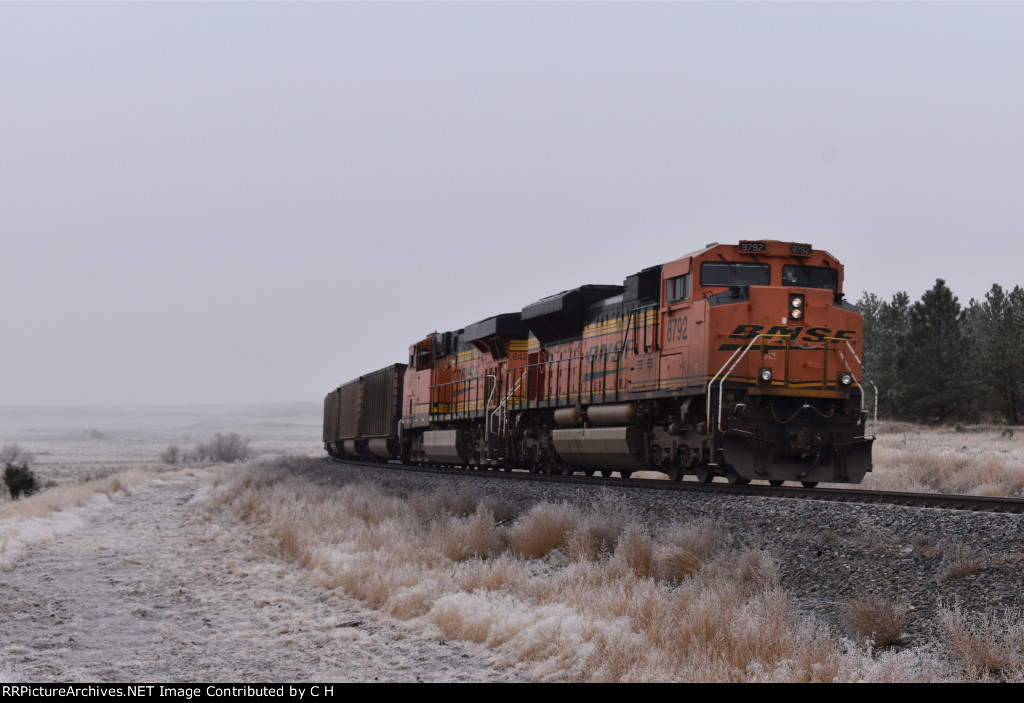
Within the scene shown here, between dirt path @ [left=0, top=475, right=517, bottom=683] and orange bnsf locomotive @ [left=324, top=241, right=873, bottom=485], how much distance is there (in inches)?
232

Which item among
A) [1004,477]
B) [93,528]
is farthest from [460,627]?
[93,528]

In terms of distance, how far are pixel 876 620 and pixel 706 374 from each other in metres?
6.94

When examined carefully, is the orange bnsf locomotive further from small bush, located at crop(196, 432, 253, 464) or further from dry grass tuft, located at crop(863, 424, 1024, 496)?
small bush, located at crop(196, 432, 253, 464)

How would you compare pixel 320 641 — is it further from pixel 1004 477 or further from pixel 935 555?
pixel 1004 477

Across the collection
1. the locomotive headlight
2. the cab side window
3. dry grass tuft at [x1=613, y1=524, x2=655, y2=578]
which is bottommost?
dry grass tuft at [x1=613, y1=524, x2=655, y2=578]

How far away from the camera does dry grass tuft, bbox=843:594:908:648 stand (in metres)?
6.86

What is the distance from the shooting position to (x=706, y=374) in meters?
13.7

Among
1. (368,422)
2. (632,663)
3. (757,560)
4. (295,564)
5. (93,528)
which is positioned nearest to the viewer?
(632,663)

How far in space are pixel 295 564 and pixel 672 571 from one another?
666cm

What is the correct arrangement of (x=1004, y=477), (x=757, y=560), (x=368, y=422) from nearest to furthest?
(x=757, y=560)
(x=1004, y=477)
(x=368, y=422)

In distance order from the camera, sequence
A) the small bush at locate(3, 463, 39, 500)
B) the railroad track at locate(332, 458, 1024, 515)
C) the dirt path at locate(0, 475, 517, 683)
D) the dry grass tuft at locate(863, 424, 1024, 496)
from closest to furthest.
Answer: the dirt path at locate(0, 475, 517, 683) < the railroad track at locate(332, 458, 1024, 515) < the dry grass tuft at locate(863, 424, 1024, 496) < the small bush at locate(3, 463, 39, 500)

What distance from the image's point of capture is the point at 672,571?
31.4 ft

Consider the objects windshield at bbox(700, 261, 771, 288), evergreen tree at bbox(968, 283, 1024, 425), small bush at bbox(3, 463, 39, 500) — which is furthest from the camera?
evergreen tree at bbox(968, 283, 1024, 425)

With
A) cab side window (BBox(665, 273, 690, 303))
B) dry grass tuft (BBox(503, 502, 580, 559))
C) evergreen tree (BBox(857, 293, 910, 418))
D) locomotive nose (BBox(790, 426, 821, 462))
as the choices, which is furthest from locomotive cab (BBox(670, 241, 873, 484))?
evergreen tree (BBox(857, 293, 910, 418))
